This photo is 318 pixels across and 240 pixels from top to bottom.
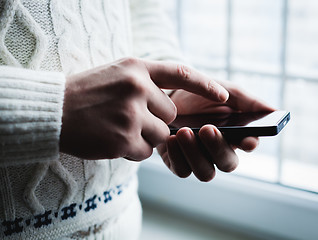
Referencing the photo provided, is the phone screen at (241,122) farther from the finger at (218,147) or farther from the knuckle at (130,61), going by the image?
the knuckle at (130,61)

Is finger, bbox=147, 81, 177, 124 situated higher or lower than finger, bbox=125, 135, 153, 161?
higher


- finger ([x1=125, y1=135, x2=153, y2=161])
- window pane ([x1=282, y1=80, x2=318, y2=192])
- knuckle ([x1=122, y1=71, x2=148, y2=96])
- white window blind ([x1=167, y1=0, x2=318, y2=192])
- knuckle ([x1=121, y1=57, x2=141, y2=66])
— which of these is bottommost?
window pane ([x1=282, y1=80, x2=318, y2=192])

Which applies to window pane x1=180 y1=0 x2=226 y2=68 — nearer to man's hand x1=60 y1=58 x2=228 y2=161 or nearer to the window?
the window

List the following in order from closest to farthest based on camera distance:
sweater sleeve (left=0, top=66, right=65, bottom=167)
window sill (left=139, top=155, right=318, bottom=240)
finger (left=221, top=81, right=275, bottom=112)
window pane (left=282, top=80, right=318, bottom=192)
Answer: sweater sleeve (left=0, top=66, right=65, bottom=167) → finger (left=221, top=81, right=275, bottom=112) → window sill (left=139, top=155, right=318, bottom=240) → window pane (left=282, top=80, right=318, bottom=192)

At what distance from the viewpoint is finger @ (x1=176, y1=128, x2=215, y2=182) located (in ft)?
1.70

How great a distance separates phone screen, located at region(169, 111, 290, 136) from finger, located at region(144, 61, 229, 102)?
0.05 metres

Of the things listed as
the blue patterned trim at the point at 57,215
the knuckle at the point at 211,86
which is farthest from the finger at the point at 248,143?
the blue patterned trim at the point at 57,215

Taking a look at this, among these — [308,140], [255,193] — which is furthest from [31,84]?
[308,140]

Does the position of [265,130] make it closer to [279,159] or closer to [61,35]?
[61,35]

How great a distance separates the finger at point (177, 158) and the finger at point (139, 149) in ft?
0.19

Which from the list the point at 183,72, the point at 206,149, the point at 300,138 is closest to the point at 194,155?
the point at 206,149

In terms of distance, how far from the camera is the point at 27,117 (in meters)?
0.41

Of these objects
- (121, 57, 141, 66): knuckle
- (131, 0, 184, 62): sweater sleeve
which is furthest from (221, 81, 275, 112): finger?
(121, 57, 141, 66): knuckle

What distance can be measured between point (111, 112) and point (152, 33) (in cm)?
34
